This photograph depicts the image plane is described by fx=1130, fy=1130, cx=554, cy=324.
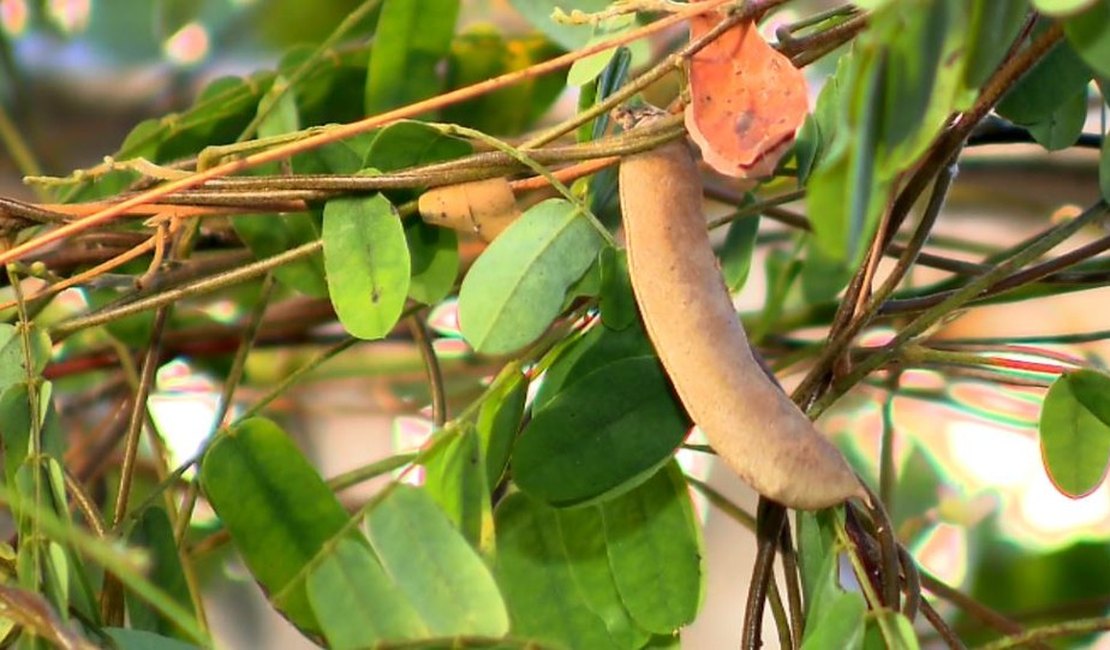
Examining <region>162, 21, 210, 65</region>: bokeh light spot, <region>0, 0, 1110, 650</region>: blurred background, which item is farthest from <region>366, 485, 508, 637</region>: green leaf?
<region>162, 21, 210, 65</region>: bokeh light spot

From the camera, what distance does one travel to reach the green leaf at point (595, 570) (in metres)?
0.42

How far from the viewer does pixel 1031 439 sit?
801 mm

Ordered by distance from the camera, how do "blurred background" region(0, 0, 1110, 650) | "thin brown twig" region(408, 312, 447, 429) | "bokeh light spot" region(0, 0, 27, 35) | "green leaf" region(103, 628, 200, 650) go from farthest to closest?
1. "bokeh light spot" region(0, 0, 27, 35)
2. "blurred background" region(0, 0, 1110, 650)
3. "thin brown twig" region(408, 312, 447, 429)
4. "green leaf" region(103, 628, 200, 650)

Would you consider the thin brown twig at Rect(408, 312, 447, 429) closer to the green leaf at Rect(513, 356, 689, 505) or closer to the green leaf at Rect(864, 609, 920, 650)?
the green leaf at Rect(513, 356, 689, 505)

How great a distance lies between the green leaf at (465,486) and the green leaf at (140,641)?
10 cm

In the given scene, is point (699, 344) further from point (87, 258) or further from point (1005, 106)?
point (87, 258)

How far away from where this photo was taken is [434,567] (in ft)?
1.14

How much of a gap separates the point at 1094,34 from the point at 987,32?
35mm

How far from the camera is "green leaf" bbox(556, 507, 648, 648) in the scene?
0.42 meters

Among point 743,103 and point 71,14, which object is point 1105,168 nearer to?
point 743,103

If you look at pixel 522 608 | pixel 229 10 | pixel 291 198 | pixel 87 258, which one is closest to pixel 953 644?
pixel 522 608

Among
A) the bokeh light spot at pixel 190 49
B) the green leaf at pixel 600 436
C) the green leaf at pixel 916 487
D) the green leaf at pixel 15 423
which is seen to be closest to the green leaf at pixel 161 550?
the green leaf at pixel 15 423

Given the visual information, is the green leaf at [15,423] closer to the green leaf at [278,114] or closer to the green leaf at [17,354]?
the green leaf at [17,354]

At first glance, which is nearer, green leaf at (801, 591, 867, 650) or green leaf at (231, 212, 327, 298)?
green leaf at (801, 591, 867, 650)
